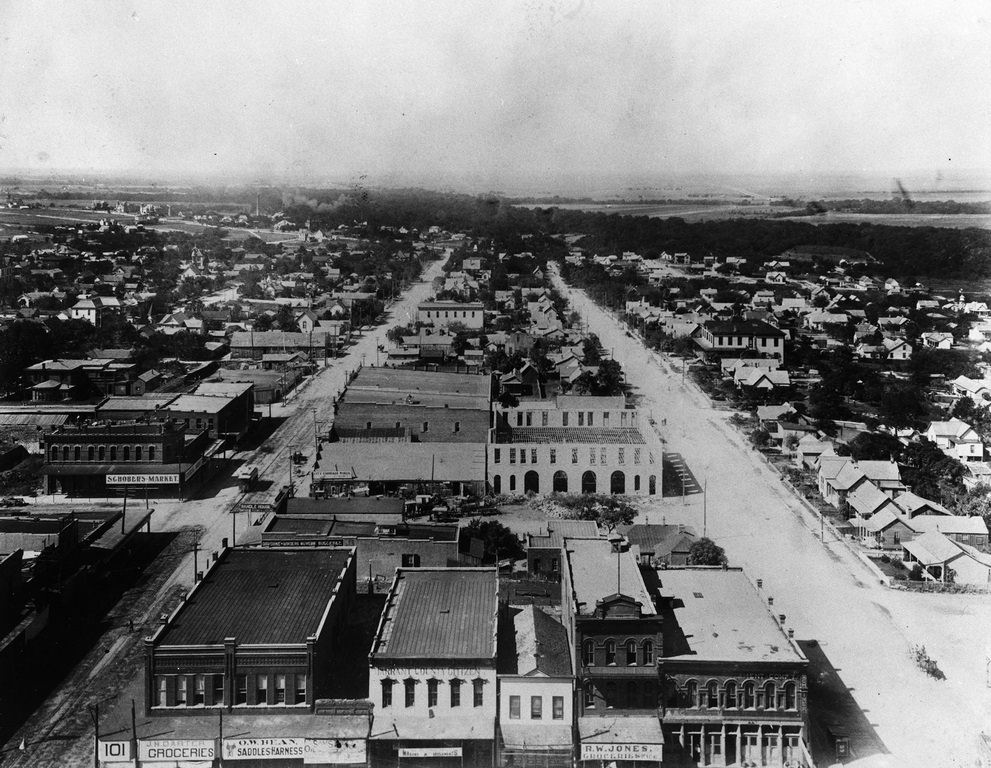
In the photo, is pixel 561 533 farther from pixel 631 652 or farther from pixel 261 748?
pixel 261 748

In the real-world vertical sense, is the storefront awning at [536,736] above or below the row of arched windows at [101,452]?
below

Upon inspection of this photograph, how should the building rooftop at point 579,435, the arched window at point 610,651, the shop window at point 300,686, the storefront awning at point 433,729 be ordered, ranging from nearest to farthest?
the storefront awning at point 433,729
the shop window at point 300,686
the arched window at point 610,651
the building rooftop at point 579,435

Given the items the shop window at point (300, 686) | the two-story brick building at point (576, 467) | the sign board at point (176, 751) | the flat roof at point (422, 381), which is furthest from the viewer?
the flat roof at point (422, 381)

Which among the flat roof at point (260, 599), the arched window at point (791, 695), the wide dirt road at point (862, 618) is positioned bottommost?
the wide dirt road at point (862, 618)

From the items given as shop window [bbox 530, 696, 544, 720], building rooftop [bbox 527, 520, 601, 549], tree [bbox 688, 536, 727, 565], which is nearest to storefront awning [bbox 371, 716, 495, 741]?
shop window [bbox 530, 696, 544, 720]

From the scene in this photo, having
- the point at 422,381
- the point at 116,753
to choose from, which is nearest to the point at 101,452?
the point at 422,381

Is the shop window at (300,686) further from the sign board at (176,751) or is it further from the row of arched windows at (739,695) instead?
the row of arched windows at (739,695)

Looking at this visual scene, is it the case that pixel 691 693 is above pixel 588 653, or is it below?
below

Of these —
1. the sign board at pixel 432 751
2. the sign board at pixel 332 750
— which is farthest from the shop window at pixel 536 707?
the sign board at pixel 332 750
